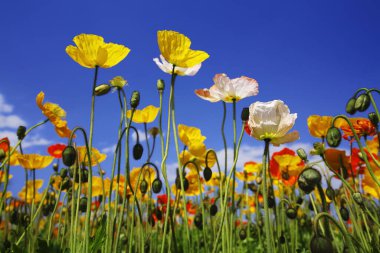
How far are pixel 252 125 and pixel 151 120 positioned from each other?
0.92 metres

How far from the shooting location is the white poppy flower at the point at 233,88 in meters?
1.73

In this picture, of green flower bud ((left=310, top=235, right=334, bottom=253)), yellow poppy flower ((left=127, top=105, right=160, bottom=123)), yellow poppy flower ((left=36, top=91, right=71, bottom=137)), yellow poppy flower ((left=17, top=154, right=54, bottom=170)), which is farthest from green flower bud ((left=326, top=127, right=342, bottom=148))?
yellow poppy flower ((left=17, top=154, right=54, bottom=170))

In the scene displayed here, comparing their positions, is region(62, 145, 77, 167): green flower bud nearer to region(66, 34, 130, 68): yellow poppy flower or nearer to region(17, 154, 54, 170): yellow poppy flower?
region(66, 34, 130, 68): yellow poppy flower

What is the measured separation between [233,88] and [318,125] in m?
0.63

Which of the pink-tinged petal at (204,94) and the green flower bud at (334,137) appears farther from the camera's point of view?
the pink-tinged petal at (204,94)

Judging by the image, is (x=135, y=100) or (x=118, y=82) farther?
(x=118, y=82)

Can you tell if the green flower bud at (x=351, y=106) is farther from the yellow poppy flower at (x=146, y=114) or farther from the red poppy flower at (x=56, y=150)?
the red poppy flower at (x=56, y=150)

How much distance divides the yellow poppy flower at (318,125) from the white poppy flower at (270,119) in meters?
0.73

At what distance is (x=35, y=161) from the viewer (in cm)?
237

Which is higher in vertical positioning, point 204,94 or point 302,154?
point 204,94

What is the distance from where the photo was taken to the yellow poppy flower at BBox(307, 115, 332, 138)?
6.66ft

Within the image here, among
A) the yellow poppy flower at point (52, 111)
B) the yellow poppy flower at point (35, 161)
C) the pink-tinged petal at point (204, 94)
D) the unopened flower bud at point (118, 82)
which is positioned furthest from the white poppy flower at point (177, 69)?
the yellow poppy flower at point (35, 161)

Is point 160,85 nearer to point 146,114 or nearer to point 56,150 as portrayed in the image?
point 146,114

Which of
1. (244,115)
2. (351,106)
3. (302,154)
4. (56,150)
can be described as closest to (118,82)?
(244,115)
